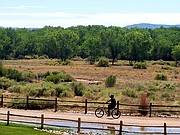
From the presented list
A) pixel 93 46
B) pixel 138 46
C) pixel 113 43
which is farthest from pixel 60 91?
pixel 113 43

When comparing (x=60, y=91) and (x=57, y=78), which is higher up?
(x=60, y=91)

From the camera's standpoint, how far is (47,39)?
13975cm

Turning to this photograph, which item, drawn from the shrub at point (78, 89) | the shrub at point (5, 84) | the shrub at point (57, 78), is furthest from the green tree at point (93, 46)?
the shrub at point (78, 89)

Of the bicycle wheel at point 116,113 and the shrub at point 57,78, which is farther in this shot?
the shrub at point 57,78

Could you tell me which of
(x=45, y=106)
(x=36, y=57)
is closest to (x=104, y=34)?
(x=36, y=57)

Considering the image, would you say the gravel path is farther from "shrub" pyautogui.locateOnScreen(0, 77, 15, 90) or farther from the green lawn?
"shrub" pyautogui.locateOnScreen(0, 77, 15, 90)

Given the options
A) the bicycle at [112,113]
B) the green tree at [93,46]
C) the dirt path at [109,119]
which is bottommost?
the dirt path at [109,119]

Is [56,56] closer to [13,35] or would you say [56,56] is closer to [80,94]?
[13,35]

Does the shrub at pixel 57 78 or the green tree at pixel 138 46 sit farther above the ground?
the green tree at pixel 138 46

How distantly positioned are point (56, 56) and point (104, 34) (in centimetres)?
1997

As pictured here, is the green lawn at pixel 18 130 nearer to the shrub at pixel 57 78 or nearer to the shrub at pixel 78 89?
the shrub at pixel 78 89

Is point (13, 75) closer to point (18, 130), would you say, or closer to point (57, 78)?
point (57, 78)

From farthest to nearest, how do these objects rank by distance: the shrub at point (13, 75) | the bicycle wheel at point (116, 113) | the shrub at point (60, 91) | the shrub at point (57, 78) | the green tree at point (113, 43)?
the green tree at point (113, 43) < the shrub at point (57, 78) < the shrub at point (13, 75) < the shrub at point (60, 91) < the bicycle wheel at point (116, 113)

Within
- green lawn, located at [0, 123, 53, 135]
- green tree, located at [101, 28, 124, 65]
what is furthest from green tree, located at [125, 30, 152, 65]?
green lawn, located at [0, 123, 53, 135]
